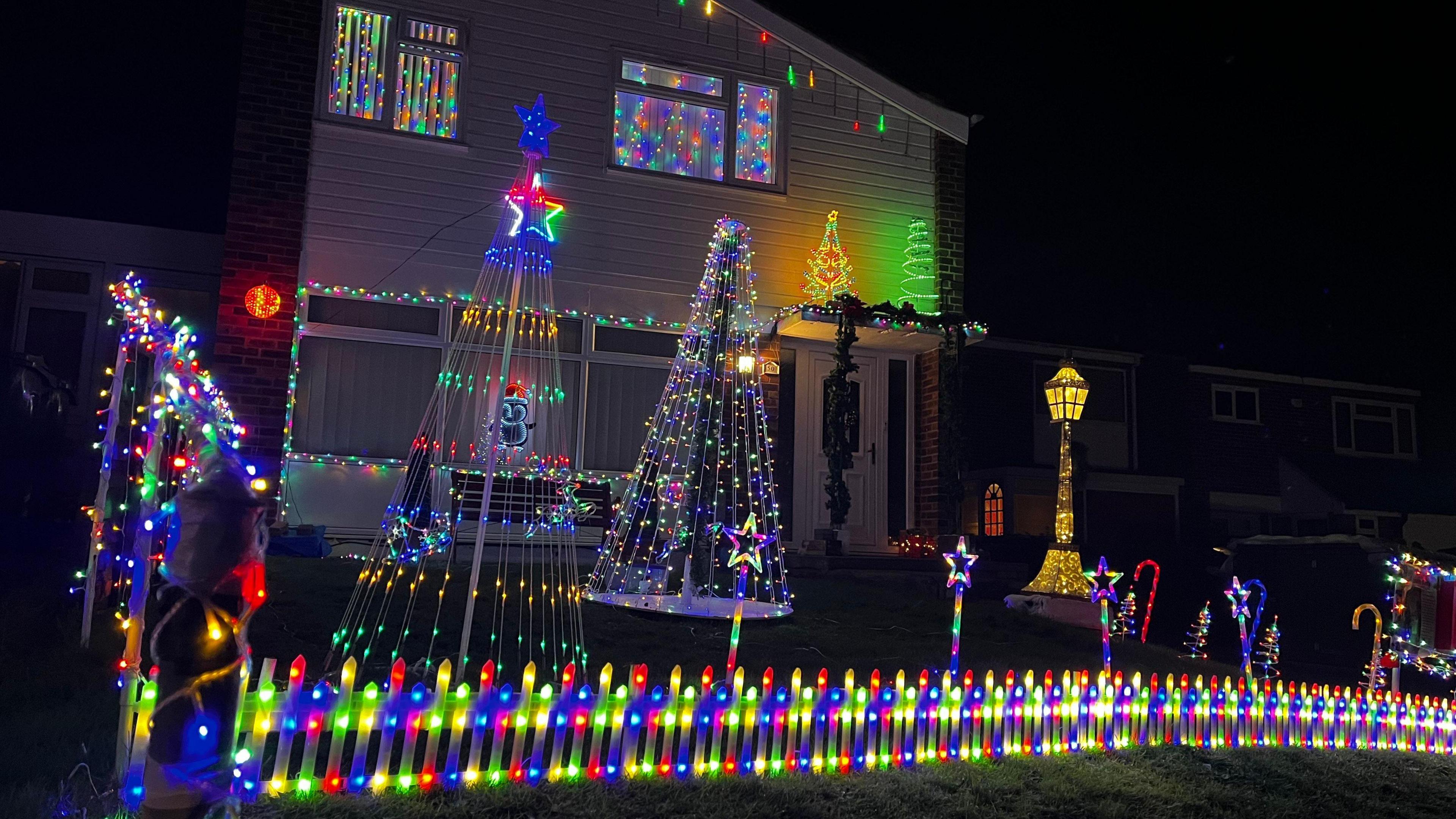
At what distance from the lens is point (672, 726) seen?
171 inches

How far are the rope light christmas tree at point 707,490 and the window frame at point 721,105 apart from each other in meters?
2.73

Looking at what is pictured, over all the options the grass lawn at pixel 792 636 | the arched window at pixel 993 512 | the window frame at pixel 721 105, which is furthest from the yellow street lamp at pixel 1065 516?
the arched window at pixel 993 512

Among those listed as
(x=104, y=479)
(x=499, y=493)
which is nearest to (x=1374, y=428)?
(x=499, y=493)

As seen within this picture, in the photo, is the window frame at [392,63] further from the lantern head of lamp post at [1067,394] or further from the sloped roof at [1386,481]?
the sloped roof at [1386,481]

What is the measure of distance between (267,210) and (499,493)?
3.61 meters

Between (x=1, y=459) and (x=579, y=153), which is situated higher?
(x=579, y=153)

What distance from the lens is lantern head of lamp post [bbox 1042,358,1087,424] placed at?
10.9m

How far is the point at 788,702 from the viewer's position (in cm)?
464

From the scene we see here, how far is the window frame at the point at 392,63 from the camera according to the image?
34.4ft

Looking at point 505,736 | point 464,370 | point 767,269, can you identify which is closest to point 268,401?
point 464,370

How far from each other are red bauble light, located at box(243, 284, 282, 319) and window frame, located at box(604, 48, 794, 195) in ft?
12.3

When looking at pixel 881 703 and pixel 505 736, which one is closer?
pixel 505 736

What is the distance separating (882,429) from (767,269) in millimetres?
2428

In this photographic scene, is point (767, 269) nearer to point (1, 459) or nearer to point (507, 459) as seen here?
point (507, 459)
